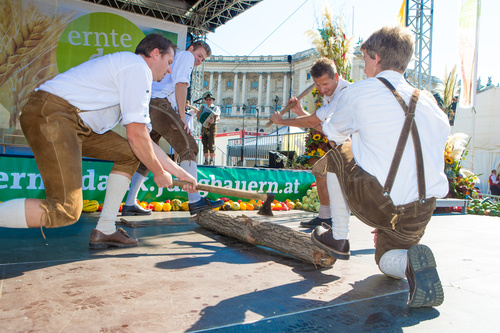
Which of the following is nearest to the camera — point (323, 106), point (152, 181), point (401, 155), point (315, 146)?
point (401, 155)

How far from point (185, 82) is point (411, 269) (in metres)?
2.82

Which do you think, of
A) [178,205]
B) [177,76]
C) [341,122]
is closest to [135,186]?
[178,205]

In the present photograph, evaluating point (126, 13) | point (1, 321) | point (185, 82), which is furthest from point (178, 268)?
point (126, 13)

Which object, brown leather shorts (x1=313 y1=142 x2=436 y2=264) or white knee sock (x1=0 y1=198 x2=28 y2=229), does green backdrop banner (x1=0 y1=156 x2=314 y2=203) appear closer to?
white knee sock (x1=0 y1=198 x2=28 y2=229)

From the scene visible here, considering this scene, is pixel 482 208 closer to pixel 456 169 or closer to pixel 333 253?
pixel 456 169

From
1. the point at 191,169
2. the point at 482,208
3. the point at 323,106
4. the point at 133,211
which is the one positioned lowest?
the point at 482,208

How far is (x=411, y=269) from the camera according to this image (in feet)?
5.82

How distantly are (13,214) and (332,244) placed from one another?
73.9 inches

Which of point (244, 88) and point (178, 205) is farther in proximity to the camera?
point (244, 88)

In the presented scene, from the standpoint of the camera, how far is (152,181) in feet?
18.6

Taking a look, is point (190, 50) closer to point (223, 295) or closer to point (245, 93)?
point (223, 295)

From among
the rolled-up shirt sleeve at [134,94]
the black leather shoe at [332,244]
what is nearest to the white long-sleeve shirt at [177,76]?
the rolled-up shirt sleeve at [134,94]

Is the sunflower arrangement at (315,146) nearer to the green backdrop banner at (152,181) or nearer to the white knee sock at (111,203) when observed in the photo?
the green backdrop banner at (152,181)

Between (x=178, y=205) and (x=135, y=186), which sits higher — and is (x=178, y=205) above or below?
below
